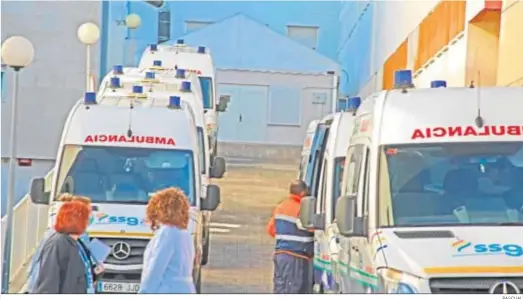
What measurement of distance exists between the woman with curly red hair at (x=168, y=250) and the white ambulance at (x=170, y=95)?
6.45 metres

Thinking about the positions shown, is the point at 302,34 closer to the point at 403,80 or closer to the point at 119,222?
the point at 119,222

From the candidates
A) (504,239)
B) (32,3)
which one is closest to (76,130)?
(504,239)

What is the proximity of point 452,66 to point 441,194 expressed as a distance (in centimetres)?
1332

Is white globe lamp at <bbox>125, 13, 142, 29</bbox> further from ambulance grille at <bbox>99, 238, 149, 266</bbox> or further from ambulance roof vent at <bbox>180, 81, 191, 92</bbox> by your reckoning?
ambulance grille at <bbox>99, 238, 149, 266</bbox>

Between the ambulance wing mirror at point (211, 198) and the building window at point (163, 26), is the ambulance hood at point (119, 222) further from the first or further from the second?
the building window at point (163, 26)

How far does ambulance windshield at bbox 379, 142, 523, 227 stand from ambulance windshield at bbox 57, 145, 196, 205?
4.17m

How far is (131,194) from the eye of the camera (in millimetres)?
12266

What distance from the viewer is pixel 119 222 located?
38.5 ft

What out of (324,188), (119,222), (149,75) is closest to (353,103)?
(324,188)

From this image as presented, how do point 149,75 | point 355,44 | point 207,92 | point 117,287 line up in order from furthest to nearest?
point 355,44
point 207,92
point 149,75
point 117,287

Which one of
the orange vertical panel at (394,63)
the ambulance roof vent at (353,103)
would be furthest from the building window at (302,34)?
the ambulance roof vent at (353,103)

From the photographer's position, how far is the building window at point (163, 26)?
40219mm

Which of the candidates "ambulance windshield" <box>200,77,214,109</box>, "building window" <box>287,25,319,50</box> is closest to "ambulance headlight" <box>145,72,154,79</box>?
"ambulance windshield" <box>200,77,214,109</box>

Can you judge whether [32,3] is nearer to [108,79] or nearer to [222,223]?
[222,223]
